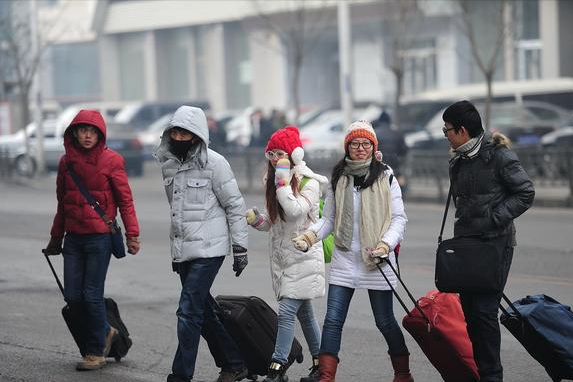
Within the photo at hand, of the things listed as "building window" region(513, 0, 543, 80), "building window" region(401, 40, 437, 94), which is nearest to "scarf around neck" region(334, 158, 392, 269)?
"building window" region(513, 0, 543, 80)

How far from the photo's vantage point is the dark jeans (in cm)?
670

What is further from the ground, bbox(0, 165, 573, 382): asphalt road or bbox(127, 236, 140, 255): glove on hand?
bbox(127, 236, 140, 255): glove on hand

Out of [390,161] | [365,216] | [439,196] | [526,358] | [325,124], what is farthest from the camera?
[325,124]

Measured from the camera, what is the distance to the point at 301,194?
7.39m

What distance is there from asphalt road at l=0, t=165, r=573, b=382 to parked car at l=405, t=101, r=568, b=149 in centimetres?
724

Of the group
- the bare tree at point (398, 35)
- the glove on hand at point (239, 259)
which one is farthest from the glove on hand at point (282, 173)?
the bare tree at point (398, 35)

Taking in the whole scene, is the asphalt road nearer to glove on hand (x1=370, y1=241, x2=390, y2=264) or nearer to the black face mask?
glove on hand (x1=370, y1=241, x2=390, y2=264)

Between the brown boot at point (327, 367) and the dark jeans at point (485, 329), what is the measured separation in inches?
32.0

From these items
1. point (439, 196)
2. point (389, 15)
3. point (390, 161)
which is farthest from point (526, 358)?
point (389, 15)

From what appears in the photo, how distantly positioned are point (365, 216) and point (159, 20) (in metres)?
50.8

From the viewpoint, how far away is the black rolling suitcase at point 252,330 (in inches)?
294

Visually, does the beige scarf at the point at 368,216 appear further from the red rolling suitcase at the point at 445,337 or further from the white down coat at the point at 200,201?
the white down coat at the point at 200,201

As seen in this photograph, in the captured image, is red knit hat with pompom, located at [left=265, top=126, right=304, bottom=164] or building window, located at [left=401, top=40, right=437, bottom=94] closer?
red knit hat with pompom, located at [left=265, top=126, right=304, bottom=164]

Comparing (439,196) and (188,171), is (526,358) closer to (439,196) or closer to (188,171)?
(188,171)
